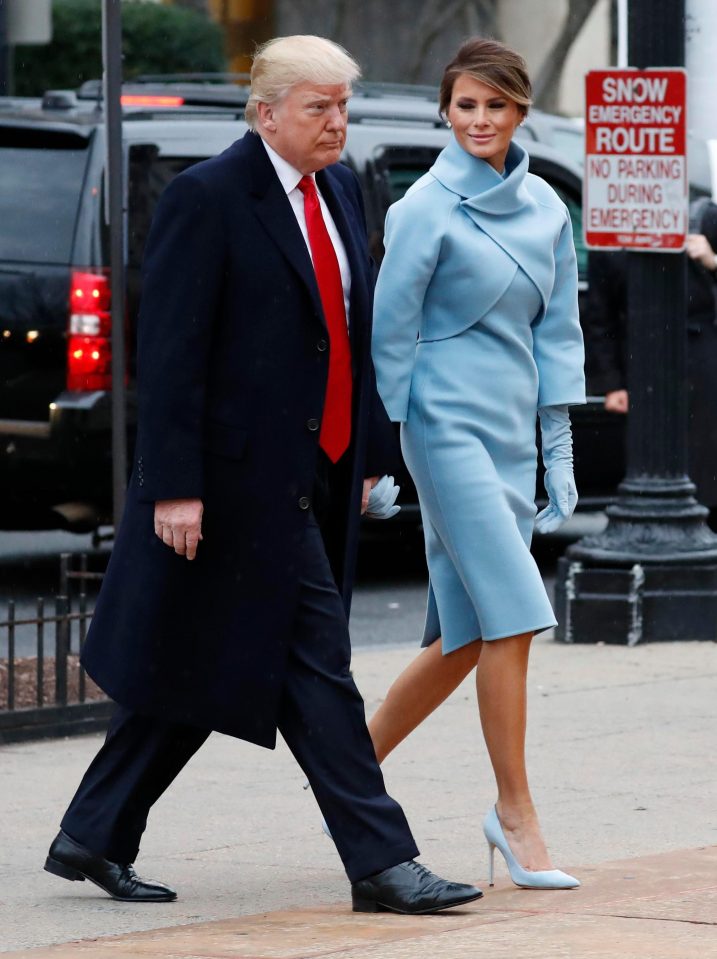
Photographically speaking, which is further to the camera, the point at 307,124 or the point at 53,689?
the point at 53,689

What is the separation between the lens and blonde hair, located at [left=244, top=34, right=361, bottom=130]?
5.14 m

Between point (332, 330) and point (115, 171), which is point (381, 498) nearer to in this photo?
point (332, 330)

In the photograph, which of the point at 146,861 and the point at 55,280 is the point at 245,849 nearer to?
the point at 146,861

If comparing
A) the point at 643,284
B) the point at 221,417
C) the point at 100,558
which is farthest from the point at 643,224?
the point at 221,417

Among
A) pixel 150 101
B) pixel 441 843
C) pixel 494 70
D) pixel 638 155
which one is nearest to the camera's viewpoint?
pixel 494 70

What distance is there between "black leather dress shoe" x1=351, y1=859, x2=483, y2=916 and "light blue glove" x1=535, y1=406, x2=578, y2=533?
3.06 ft

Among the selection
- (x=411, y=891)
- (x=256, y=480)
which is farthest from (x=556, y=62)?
(x=411, y=891)

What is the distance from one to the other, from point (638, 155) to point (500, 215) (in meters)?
3.95

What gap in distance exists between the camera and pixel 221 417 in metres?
5.11

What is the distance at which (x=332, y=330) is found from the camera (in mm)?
5227

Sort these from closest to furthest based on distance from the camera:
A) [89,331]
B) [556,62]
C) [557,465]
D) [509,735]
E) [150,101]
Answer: [509,735]
[557,465]
[89,331]
[150,101]
[556,62]

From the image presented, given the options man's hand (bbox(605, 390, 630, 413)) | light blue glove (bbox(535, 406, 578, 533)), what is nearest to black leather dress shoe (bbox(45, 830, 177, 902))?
light blue glove (bbox(535, 406, 578, 533))

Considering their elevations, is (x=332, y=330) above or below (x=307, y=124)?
below

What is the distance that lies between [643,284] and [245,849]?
13.5ft
